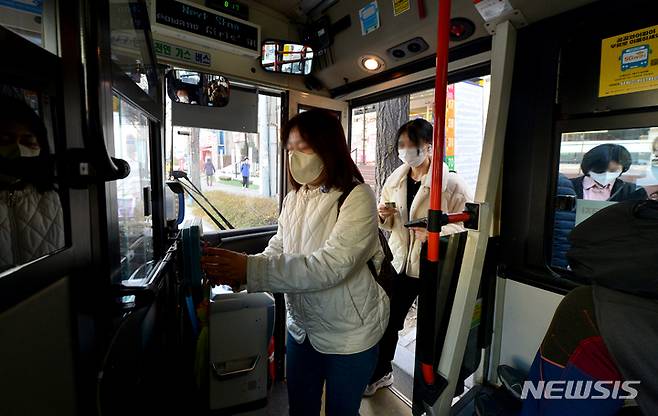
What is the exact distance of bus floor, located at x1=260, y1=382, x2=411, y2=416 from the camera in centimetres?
207

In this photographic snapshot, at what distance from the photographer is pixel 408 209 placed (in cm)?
222

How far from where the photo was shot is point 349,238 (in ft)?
3.71

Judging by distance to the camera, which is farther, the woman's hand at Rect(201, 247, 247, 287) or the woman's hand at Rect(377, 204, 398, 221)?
the woman's hand at Rect(377, 204, 398, 221)

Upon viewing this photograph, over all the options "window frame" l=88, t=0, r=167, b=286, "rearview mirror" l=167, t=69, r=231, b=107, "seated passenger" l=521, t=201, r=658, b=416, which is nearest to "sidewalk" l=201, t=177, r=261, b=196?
"rearview mirror" l=167, t=69, r=231, b=107

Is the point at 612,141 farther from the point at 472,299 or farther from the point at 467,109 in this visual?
the point at 467,109

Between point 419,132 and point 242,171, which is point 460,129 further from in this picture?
point 242,171

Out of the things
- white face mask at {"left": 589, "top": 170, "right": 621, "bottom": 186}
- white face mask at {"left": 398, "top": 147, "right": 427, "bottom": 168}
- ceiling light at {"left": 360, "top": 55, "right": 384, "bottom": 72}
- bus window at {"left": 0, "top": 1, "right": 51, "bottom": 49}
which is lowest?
white face mask at {"left": 589, "top": 170, "right": 621, "bottom": 186}

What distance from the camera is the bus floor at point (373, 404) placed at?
2070 millimetres

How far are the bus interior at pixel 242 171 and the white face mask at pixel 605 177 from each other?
0.07 m

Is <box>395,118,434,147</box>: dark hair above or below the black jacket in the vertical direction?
above

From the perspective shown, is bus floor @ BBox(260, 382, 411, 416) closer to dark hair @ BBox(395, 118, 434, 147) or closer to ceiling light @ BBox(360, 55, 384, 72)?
dark hair @ BBox(395, 118, 434, 147)

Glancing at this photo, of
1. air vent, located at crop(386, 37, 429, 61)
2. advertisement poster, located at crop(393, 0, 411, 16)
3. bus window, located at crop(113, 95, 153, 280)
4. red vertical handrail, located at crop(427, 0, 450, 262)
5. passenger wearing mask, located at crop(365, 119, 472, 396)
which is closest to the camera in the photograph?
bus window, located at crop(113, 95, 153, 280)

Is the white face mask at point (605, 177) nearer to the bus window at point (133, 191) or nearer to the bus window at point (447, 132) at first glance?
the bus window at point (447, 132)

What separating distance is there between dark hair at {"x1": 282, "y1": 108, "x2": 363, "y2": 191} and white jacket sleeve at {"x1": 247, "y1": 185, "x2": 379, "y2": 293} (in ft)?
0.42
